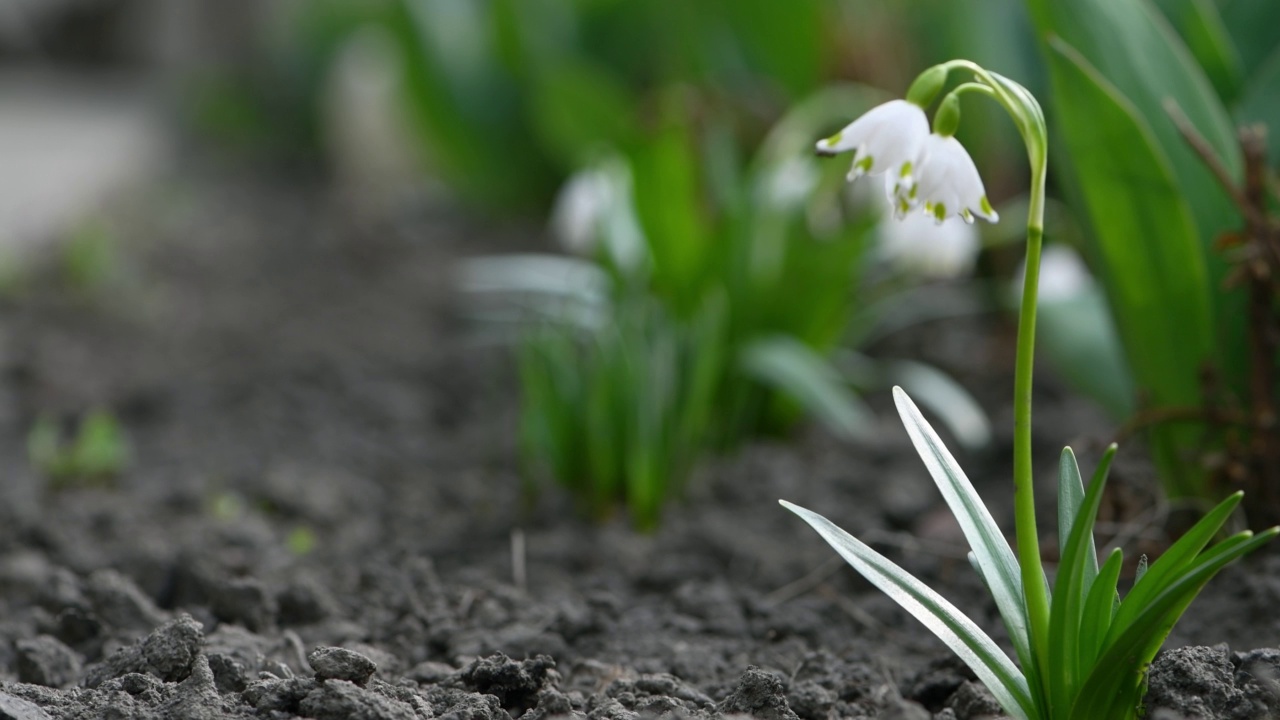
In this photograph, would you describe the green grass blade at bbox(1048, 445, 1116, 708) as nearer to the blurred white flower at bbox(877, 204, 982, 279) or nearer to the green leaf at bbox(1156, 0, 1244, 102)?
the green leaf at bbox(1156, 0, 1244, 102)

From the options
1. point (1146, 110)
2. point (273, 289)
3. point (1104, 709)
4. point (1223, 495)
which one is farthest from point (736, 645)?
point (273, 289)

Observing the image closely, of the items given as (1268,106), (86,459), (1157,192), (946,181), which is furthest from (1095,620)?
(86,459)

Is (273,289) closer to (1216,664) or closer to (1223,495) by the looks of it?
(1223,495)

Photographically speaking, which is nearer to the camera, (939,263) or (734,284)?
(939,263)

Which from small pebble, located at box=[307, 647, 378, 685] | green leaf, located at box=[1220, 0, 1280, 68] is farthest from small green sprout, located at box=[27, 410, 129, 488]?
green leaf, located at box=[1220, 0, 1280, 68]

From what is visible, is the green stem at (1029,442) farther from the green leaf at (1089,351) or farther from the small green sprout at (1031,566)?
the green leaf at (1089,351)
